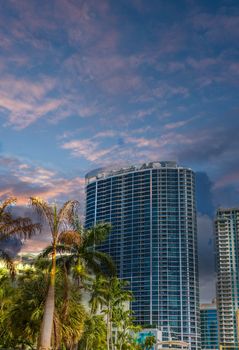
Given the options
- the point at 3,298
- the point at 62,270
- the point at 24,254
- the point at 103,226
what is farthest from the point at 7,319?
the point at 24,254

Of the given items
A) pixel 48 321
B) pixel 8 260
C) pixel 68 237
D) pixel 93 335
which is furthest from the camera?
pixel 93 335

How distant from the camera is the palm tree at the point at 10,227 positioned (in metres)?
30.2

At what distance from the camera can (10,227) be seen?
1196 inches

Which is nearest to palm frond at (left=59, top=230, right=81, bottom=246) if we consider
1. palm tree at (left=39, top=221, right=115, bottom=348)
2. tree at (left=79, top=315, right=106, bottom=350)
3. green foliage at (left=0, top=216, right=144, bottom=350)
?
green foliage at (left=0, top=216, right=144, bottom=350)

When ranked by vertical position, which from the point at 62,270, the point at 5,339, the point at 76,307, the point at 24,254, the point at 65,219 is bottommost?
the point at 5,339

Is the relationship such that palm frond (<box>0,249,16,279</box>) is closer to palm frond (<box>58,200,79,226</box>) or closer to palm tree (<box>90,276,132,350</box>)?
palm frond (<box>58,200,79,226</box>)

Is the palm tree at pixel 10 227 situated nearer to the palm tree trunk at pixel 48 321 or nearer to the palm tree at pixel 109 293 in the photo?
the palm tree trunk at pixel 48 321

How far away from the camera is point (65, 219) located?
3544cm

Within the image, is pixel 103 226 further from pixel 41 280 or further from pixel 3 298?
pixel 3 298

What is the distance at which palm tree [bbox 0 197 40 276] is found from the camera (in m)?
30.2

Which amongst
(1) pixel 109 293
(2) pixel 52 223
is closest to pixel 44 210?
(2) pixel 52 223

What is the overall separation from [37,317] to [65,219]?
23.1 ft

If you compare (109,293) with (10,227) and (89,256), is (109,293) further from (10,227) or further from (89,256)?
(10,227)

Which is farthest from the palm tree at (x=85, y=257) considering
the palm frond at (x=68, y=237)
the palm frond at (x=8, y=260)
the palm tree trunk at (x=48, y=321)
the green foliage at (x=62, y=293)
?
the palm frond at (x=8, y=260)
